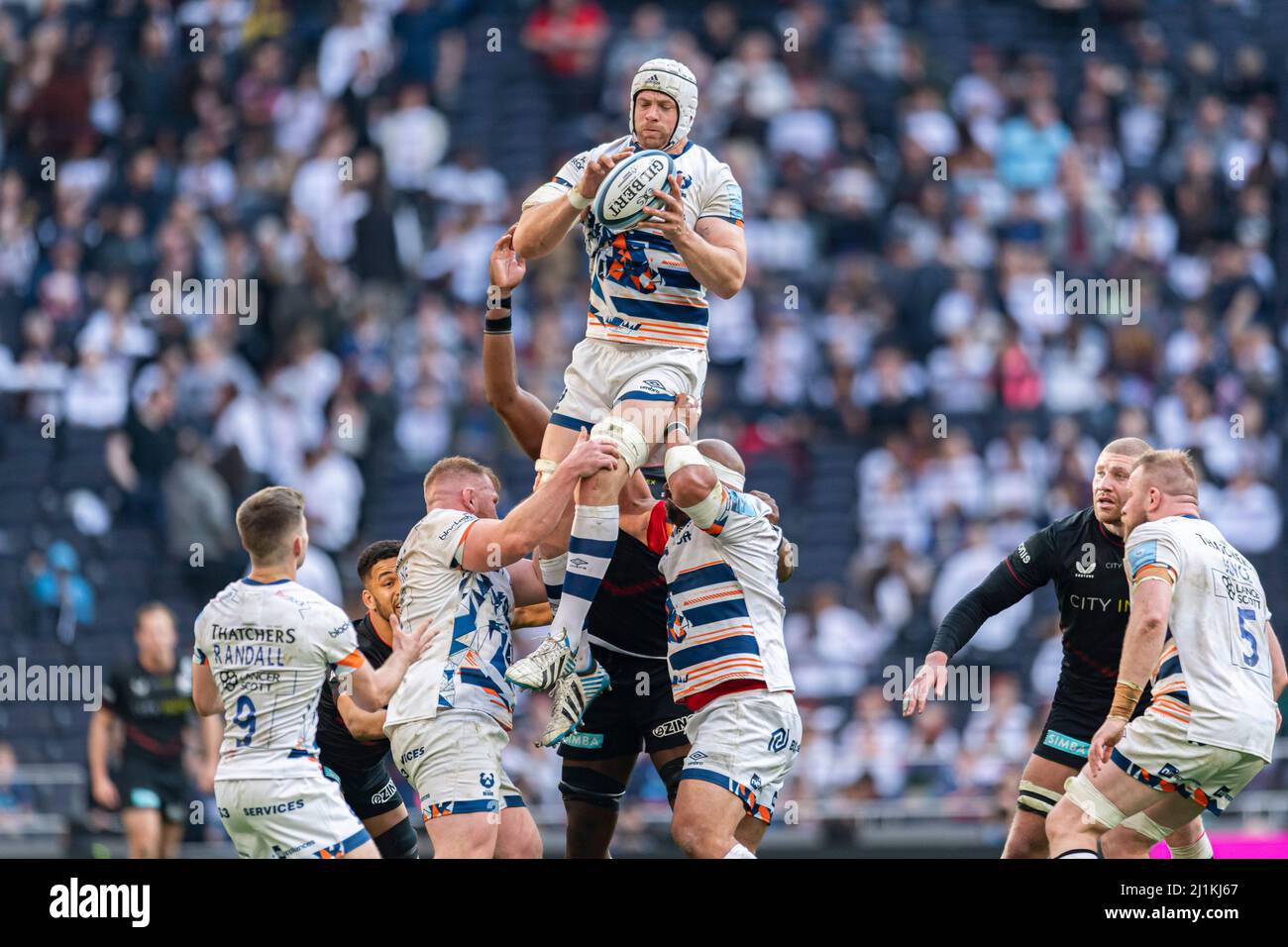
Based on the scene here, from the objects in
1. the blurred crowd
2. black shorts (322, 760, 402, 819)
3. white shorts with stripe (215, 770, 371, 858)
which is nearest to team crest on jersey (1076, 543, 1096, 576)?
black shorts (322, 760, 402, 819)

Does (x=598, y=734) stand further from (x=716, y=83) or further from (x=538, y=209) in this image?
(x=716, y=83)

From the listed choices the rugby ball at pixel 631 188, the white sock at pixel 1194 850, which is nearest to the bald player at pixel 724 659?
the rugby ball at pixel 631 188

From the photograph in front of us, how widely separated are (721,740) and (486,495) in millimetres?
1473

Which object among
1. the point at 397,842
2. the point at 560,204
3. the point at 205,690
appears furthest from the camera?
the point at 397,842

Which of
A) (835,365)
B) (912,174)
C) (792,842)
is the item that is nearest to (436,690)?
(792,842)

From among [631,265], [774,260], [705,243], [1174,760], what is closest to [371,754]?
[631,265]

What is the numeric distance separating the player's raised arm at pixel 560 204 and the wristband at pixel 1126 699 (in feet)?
9.82

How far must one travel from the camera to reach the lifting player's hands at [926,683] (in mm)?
7895

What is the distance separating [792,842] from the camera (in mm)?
12555

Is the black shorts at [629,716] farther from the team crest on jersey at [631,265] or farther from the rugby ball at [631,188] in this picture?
the rugby ball at [631,188]

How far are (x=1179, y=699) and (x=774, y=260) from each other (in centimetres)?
935

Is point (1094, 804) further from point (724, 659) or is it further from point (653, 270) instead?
point (653, 270)

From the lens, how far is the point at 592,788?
8.76 metres

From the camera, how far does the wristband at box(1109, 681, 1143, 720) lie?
24.8 feet
